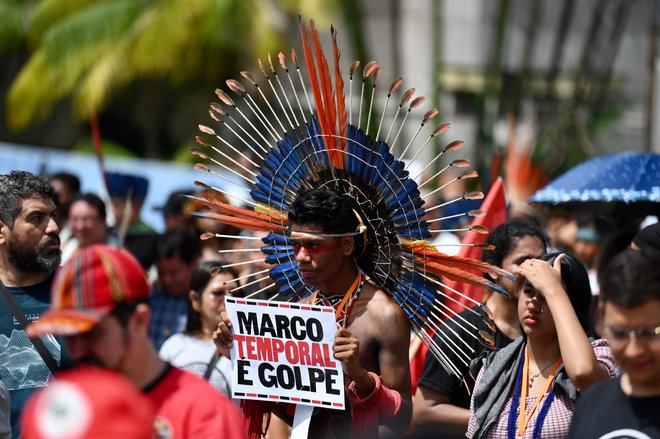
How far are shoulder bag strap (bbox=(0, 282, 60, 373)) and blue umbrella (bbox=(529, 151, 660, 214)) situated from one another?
13.0ft

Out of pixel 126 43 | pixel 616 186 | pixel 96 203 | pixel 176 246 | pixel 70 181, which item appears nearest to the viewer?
pixel 616 186

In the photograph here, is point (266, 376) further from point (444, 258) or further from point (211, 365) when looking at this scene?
point (211, 365)

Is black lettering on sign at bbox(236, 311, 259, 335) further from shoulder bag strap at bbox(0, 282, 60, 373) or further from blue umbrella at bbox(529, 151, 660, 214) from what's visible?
blue umbrella at bbox(529, 151, 660, 214)

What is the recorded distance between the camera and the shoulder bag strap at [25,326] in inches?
198

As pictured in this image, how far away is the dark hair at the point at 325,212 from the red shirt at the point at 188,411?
60.4 inches

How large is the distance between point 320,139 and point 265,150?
289 millimetres

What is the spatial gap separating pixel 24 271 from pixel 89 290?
7.72 ft

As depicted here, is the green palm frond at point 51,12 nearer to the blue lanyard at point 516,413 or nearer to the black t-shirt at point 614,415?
the blue lanyard at point 516,413

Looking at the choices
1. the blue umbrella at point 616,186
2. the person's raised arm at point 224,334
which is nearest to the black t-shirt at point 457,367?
the person's raised arm at point 224,334

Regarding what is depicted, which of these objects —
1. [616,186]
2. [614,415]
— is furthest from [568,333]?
[616,186]

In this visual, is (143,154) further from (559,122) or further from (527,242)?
(527,242)

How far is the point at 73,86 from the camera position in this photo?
81.5ft

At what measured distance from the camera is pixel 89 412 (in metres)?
2.84

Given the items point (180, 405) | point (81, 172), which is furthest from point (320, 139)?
point (81, 172)
